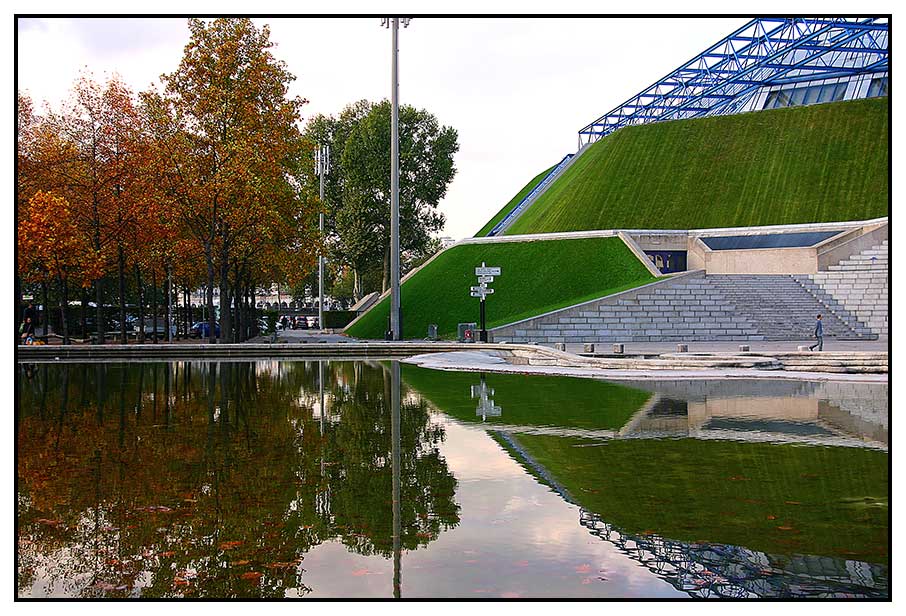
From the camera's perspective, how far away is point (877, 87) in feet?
237

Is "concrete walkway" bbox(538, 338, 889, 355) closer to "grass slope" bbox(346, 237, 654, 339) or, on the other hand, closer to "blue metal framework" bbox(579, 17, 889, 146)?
"grass slope" bbox(346, 237, 654, 339)

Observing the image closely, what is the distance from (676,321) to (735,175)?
24.8m

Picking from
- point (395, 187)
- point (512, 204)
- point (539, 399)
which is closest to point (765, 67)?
point (512, 204)

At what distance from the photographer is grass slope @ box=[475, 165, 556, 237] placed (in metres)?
78.8

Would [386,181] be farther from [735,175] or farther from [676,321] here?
[676,321]

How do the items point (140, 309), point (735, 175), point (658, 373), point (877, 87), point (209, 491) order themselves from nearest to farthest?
point (209, 491)
point (658, 373)
point (140, 309)
point (735, 175)
point (877, 87)

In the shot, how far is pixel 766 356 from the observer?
3128 cm

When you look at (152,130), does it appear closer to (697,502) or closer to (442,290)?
(442,290)

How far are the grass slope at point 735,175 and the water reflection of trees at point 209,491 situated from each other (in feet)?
154

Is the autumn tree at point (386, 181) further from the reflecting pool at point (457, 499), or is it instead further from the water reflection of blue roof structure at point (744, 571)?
the water reflection of blue roof structure at point (744, 571)

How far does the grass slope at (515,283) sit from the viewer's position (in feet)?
174

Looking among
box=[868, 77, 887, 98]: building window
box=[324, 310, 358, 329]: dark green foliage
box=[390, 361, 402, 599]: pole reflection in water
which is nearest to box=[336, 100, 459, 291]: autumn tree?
box=[324, 310, 358, 329]: dark green foliage

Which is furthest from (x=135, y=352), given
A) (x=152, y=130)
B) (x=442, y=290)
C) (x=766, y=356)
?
(x=766, y=356)

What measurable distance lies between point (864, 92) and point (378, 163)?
125 ft
